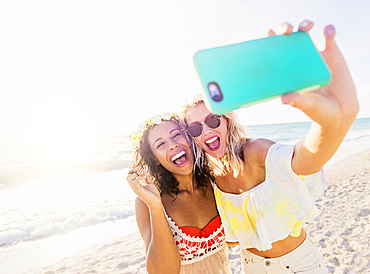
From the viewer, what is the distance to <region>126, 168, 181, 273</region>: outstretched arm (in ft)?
7.18

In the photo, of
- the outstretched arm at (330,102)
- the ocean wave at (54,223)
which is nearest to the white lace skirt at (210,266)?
the outstretched arm at (330,102)

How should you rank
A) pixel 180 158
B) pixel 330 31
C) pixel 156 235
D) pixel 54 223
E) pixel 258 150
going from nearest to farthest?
pixel 330 31 → pixel 258 150 → pixel 156 235 → pixel 180 158 → pixel 54 223

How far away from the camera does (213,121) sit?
2518 mm

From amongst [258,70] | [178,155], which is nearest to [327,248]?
[178,155]

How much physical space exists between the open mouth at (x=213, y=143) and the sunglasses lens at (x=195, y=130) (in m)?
0.13

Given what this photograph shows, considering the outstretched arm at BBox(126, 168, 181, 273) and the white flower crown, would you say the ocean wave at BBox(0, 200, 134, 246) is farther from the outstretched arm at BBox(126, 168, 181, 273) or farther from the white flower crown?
the outstretched arm at BBox(126, 168, 181, 273)

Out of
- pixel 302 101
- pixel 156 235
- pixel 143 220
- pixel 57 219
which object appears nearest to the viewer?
pixel 302 101

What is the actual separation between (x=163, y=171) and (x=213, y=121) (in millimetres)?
872

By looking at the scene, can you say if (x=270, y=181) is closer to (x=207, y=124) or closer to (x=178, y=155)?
(x=207, y=124)

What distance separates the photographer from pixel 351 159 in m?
12.6

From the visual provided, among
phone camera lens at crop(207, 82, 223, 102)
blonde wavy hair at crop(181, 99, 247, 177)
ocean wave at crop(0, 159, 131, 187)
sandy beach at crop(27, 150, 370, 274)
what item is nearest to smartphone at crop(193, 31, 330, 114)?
phone camera lens at crop(207, 82, 223, 102)

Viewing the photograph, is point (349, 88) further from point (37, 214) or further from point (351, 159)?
point (351, 159)

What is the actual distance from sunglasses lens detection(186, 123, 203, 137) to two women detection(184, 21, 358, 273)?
1 centimetres

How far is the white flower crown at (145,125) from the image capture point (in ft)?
9.02
